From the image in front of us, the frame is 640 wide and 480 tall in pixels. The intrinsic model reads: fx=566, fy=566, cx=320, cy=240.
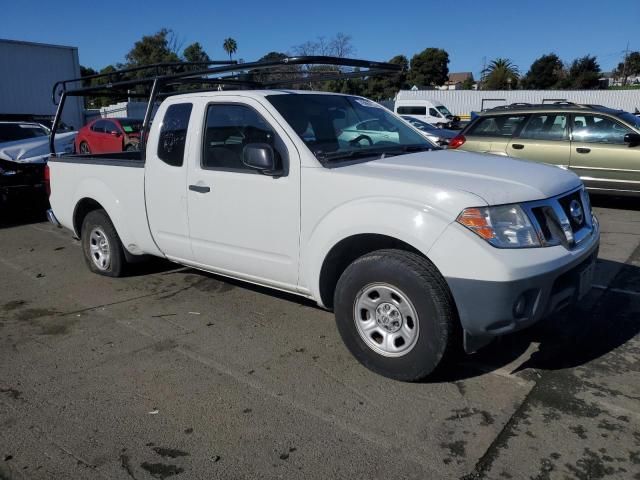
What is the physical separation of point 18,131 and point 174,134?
8.31 meters

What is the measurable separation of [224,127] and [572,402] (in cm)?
306

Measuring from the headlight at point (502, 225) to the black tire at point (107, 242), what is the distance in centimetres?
373

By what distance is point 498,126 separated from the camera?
32.2 ft

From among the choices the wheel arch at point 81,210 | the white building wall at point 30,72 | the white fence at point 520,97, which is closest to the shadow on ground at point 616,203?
the wheel arch at point 81,210

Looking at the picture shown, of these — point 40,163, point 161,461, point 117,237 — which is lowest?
point 161,461

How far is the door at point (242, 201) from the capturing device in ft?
12.8

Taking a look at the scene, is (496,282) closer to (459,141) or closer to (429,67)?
(459,141)

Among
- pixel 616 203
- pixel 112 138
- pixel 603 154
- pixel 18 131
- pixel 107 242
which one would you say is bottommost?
pixel 616 203

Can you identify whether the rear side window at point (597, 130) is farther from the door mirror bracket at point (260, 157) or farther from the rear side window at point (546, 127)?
the door mirror bracket at point (260, 157)

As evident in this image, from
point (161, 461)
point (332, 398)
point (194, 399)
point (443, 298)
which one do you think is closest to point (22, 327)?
point (194, 399)

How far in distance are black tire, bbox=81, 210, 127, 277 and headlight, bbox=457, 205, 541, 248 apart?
12.3 ft

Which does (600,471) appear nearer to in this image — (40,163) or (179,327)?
(179,327)

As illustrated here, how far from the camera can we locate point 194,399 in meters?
3.36

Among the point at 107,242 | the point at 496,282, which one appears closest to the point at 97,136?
the point at 107,242
